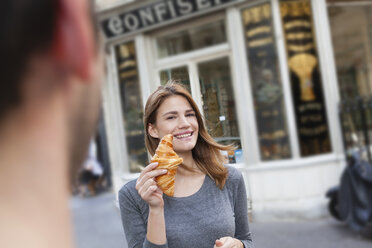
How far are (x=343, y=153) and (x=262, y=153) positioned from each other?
1.15m

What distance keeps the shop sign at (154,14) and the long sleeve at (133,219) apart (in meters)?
5.25

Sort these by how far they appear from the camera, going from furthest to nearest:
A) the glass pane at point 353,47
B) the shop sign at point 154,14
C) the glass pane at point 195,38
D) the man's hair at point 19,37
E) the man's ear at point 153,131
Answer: the glass pane at point 353,47 < the glass pane at point 195,38 < the shop sign at point 154,14 < the man's ear at point 153,131 < the man's hair at point 19,37

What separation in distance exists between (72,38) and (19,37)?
0.18ft

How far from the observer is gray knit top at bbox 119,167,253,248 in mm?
1306

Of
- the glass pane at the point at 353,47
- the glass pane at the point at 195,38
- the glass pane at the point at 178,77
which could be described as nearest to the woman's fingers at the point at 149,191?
the glass pane at the point at 178,77

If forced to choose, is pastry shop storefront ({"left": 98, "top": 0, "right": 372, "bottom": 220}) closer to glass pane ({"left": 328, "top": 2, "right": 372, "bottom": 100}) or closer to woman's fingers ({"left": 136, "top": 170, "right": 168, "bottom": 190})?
glass pane ({"left": 328, "top": 2, "right": 372, "bottom": 100})

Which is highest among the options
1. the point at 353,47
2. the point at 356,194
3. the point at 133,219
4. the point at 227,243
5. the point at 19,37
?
the point at 353,47

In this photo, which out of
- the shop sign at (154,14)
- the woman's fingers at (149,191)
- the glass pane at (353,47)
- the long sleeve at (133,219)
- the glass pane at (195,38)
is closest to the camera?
the woman's fingers at (149,191)

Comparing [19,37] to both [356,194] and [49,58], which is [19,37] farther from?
[356,194]

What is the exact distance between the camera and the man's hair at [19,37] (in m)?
0.40

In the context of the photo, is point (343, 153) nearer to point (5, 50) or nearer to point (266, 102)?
point (266, 102)

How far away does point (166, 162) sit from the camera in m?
1.22

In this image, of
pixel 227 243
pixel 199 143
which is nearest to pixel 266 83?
pixel 199 143

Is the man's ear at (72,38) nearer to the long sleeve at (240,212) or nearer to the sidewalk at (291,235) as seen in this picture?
the long sleeve at (240,212)
